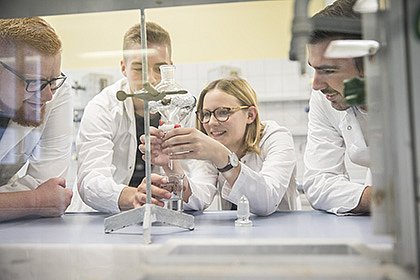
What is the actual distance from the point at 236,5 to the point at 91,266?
0.63 m

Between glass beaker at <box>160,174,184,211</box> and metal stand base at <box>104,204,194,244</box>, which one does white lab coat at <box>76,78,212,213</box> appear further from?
metal stand base at <box>104,204,194,244</box>

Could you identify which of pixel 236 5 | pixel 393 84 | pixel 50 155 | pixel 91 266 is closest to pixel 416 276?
pixel 393 84

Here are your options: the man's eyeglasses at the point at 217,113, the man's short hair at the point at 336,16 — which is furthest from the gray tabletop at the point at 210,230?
the man's short hair at the point at 336,16

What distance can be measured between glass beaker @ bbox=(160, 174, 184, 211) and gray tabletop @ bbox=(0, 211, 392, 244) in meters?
0.05

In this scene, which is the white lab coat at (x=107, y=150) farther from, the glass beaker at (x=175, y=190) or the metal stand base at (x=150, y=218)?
the metal stand base at (x=150, y=218)

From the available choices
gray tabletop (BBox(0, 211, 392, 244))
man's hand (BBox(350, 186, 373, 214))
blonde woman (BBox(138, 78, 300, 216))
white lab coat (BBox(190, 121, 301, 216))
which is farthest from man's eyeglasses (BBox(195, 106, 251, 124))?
man's hand (BBox(350, 186, 373, 214))

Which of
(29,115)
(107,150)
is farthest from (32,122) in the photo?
(107,150)

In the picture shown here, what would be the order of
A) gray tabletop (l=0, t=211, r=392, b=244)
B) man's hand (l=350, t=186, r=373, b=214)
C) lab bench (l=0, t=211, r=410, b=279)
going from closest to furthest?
1. lab bench (l=0, t=211, r=410, b=279)
2. gray tabletop (l=0, t=211, r=392, b=244)
3. man's hand (l=350, t=186, r=373, b=214)

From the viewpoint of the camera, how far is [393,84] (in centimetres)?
67

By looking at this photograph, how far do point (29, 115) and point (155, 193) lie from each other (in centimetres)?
39

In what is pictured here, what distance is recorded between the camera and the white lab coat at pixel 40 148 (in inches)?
43.6

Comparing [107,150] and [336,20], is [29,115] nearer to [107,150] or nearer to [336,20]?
[107,150]

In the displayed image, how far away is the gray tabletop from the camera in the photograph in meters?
0.85

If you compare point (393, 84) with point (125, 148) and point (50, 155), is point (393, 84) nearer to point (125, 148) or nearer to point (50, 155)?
point (125, 148)
